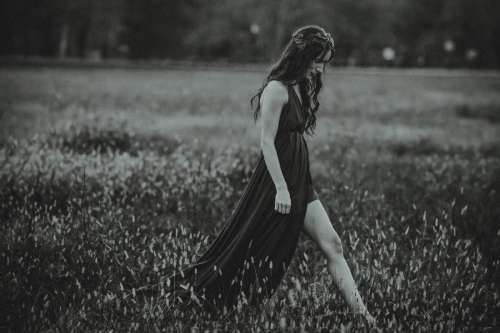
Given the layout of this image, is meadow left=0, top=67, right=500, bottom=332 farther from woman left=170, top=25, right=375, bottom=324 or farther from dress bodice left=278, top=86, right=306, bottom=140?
dress bodice left=278, top=86, right=306, bottom=140

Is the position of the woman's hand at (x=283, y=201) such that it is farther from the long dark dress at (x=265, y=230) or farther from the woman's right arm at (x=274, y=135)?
the long dark dress at (x=265, y=230)

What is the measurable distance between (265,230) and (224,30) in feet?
184

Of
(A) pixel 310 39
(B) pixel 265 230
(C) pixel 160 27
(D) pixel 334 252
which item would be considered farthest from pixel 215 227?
(C) pixel 160 27

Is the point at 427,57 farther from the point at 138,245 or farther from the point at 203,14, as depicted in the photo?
Result: the point at 138,245

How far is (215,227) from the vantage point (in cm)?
590

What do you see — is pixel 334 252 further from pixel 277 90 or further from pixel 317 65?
pixel 317 65

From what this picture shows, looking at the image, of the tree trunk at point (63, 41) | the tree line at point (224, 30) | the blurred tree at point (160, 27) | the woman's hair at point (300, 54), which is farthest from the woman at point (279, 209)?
the blurred tree at point (160, 27)

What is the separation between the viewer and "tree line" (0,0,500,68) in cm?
5662

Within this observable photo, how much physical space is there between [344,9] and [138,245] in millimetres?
52200

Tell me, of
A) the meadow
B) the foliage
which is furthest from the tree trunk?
the foliage

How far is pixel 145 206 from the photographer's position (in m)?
6.36

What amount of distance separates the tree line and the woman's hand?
42655 mm

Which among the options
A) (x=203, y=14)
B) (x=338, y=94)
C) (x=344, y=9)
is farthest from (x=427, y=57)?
(x=338, y=94)

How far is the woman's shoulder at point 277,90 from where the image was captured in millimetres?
3863
